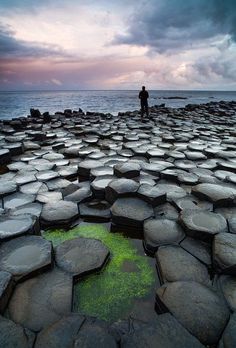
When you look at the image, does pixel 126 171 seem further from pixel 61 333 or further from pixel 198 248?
pixel 61 333

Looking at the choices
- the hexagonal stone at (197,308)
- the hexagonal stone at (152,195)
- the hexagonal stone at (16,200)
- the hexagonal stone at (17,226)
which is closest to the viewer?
the hexagonal stone at (197,308)

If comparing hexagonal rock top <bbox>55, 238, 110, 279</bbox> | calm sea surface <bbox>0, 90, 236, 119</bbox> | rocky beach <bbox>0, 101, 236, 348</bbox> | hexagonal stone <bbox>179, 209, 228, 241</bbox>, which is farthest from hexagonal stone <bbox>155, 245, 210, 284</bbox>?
calm sea surface <bbox>0, 90, 236, 119</bbox>

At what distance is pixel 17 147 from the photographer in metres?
4.99

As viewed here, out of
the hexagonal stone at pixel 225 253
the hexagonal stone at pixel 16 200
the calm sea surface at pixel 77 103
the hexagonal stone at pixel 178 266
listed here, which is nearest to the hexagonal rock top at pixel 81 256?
the hexagonal stone at pixel 178 266

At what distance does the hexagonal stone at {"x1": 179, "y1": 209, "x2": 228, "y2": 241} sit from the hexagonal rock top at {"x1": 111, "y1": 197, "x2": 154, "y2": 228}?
0.37 meters

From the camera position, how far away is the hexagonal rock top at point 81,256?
6.08 ft

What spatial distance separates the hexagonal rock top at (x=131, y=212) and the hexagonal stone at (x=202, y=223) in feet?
1.21

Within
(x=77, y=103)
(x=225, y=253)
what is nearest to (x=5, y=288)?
(x=225, y=253)

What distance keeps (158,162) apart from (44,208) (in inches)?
85.0

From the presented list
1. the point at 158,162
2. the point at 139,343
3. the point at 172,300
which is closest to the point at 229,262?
the point at 172,300

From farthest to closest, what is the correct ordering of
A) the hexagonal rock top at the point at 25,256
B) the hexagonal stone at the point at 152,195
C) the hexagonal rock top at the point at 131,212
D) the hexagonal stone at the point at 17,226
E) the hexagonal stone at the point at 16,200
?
1. the hexagonal stone at the point at 16,200
2. the hexagonal stone at the point at 152,195
3. the hexagonal rock top at the point at 131,212
4. the hexagonal stone at the point at 17,226
5. the hexagonal rock top at the point at 25,256

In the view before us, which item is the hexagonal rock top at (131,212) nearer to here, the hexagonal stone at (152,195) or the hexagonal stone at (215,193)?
the hexagonal stone at (152,195)

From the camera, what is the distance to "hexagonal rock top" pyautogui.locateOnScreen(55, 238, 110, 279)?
72.9 inches

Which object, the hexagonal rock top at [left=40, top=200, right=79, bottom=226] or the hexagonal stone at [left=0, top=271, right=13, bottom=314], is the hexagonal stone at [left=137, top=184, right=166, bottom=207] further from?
the hexagonal stone at [left=0, top=271, right=13, bottom=314]
